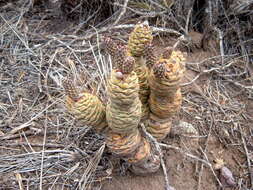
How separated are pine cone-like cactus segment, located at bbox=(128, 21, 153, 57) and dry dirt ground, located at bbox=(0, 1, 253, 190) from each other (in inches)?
19.8

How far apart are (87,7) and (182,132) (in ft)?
6.02

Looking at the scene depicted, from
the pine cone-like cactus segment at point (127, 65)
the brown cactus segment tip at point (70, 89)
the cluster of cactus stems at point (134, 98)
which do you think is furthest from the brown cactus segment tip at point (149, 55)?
the brown cactus segment tip at point (70, 89)

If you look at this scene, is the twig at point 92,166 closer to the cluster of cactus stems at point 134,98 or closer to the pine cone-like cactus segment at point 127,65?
the cluster of cactus stems at point 134,98

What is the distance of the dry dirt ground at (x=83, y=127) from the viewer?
5.47ft

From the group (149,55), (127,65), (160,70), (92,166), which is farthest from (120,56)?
(92,166)

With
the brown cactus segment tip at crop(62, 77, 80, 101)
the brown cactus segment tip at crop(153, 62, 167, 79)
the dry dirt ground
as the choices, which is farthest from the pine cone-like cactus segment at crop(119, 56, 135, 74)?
the dry dirt ground

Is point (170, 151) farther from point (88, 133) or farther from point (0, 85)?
point (0, 85)

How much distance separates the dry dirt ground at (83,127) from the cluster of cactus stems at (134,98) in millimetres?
223

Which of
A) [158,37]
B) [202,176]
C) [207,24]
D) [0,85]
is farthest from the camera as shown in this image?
[158,37]

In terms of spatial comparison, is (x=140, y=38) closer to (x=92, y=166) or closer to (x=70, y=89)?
(x=70, y=89)

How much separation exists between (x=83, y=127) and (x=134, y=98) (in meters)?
0.83

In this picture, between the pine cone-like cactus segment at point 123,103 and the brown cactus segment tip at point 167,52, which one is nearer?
the pine cone-like cactus segment at point 123,103

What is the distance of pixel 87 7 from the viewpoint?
2.92 meters

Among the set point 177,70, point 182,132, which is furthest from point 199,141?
point 177,70
